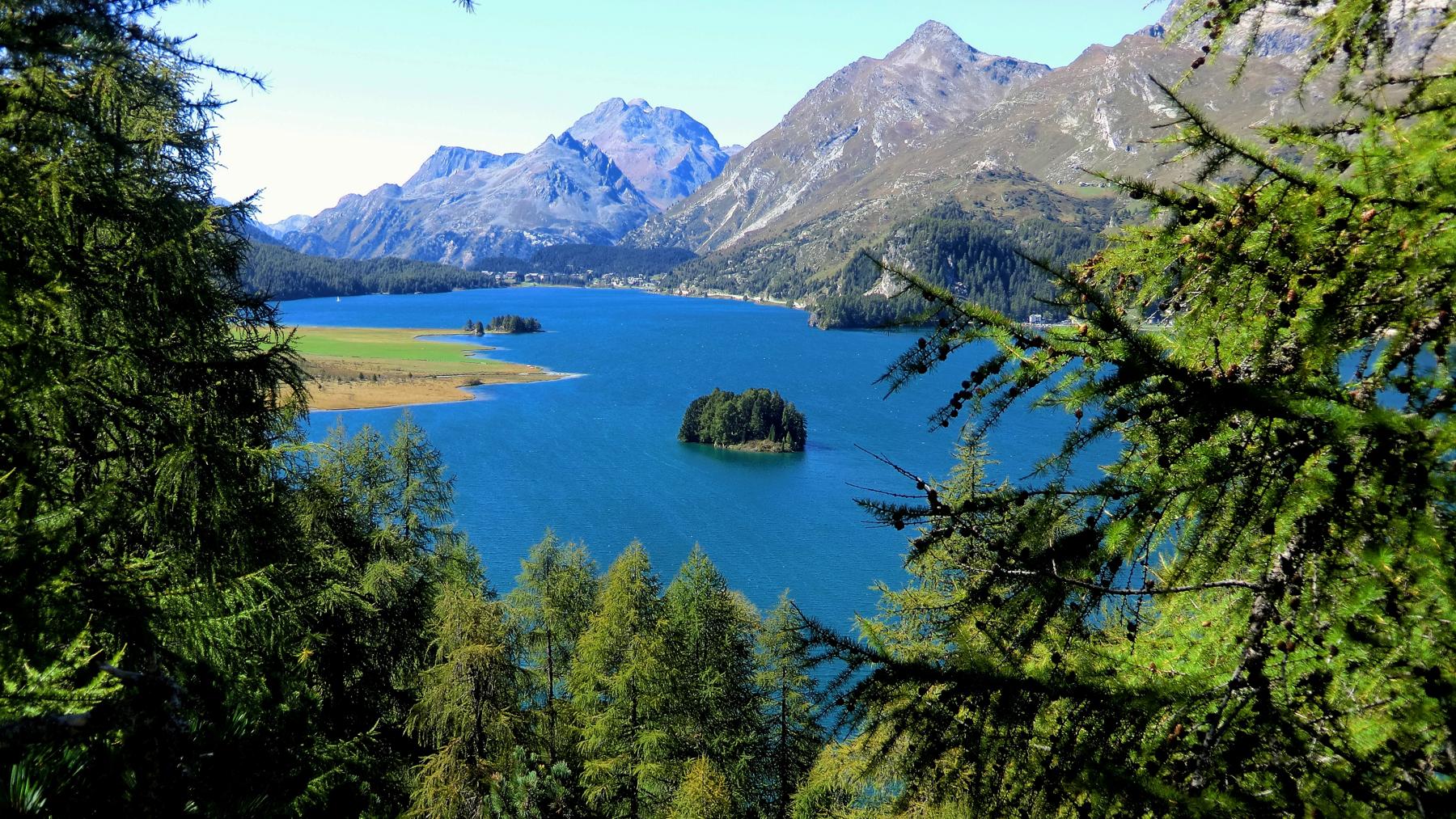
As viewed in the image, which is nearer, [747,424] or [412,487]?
[412,487]

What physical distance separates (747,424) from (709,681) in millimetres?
46656

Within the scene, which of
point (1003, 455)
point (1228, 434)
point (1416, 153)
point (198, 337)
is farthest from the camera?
point (1003, 455)

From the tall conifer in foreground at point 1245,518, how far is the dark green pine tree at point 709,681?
14.7 metres

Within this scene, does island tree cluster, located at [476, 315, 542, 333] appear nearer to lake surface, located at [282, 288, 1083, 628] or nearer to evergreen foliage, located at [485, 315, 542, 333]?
evergreen foliage, located at [485, 315, 542, 333]

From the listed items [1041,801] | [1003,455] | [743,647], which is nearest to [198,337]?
[1041,801]

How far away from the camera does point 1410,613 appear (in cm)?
210

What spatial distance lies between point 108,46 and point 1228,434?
7.79m

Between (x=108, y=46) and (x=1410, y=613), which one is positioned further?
(x=108, y=46)

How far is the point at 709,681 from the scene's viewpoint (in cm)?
1719

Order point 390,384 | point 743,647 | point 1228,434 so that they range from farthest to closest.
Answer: point 390,384 → point 743,647 → point 1228,434

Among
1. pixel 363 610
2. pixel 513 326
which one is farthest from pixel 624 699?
pixel 513 326

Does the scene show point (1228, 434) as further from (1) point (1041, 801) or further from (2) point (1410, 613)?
(1) point (1041, 801)

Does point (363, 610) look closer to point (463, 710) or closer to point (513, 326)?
point (463, 710)

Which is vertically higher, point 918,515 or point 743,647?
point 918,515
